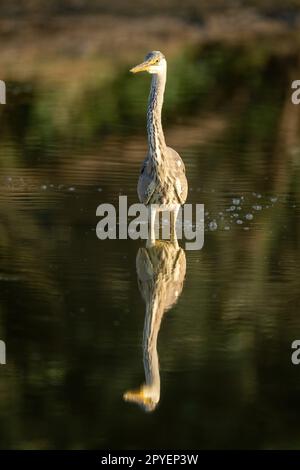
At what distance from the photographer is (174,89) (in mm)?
22609

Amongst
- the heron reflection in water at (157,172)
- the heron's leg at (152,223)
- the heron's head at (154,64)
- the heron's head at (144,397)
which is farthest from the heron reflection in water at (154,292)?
the heron's head at (154,64)

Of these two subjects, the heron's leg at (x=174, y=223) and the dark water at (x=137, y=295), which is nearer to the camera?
the dark water at (x=137, y=295)

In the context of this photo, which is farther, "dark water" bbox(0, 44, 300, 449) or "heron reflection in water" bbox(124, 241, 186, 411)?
"heron reflection in water" bbox(124, 241, 186, 411)

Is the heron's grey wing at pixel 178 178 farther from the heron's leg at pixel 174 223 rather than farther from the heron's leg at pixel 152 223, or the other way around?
the heron's leg at pixel 152 223

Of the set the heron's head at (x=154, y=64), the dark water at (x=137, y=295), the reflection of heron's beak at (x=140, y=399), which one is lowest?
the reflection of heron's beak at (x=140, y=399)

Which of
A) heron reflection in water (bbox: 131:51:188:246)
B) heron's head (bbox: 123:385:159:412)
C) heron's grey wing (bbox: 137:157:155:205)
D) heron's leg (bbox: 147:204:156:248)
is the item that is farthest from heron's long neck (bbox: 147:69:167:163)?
heron's head (bbox: 123:385:159:412)

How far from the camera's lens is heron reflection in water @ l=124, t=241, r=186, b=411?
804 cm

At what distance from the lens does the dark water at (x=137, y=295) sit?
7.66m

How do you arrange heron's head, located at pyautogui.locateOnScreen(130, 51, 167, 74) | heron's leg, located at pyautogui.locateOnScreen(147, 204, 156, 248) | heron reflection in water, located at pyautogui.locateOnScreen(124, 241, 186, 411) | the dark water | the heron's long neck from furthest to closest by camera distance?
heron's head, located at pyautogui.locateOnScreen(130, 51, 167, 74) < the heron's long neck < heron's leg, located at pyautogui.locateOnScreen(147, 204, 156, 248) < heron reflection in water, located at pyautogui.locateOnScreen(124, 241, 186, 411) < the dark water

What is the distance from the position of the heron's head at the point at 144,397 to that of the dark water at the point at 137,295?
0.04 metres

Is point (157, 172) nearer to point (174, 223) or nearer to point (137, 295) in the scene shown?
point (174, 223)

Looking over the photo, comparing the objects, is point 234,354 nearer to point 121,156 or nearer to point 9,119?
point 121,156

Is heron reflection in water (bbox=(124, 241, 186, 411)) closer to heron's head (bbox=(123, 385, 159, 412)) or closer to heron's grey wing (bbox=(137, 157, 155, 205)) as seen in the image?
heron's head (bbox=(123, 385, 159, 412))

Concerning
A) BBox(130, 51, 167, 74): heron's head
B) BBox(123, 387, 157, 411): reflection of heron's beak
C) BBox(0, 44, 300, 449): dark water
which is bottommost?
BBox(123, 387, 157, 411): reflection of heron's beak
